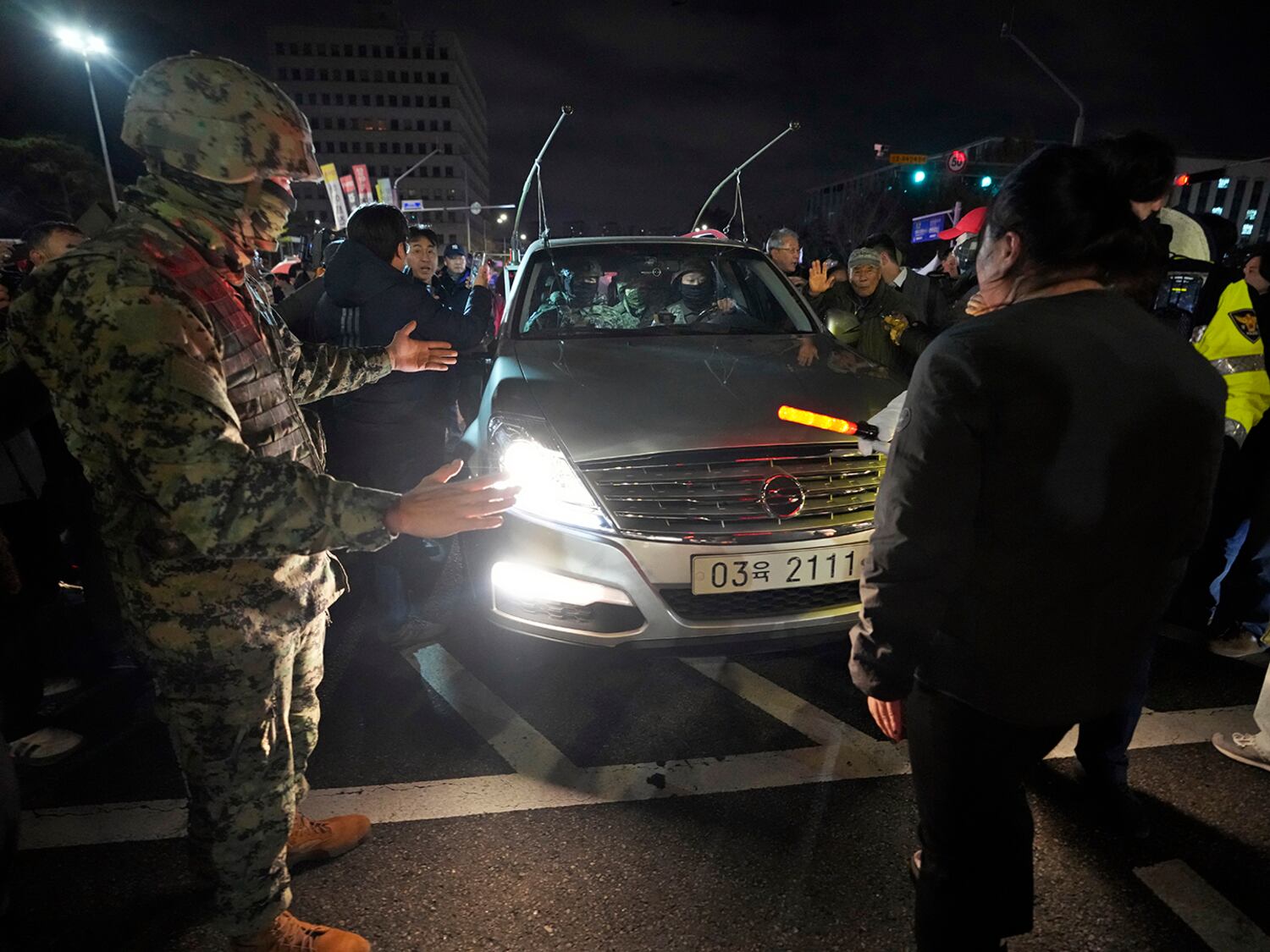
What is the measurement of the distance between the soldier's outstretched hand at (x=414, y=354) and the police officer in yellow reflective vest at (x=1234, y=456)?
3.07m

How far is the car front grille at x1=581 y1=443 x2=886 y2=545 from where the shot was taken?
98.5 inches

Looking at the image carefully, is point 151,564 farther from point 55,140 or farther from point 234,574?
point 55,140

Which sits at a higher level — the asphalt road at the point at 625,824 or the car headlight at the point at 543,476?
the car headlight at the point at 543,476

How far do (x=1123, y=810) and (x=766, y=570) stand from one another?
1.33m

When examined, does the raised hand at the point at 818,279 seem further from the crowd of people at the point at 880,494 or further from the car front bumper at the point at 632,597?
the crowd of people at the point at 880,494

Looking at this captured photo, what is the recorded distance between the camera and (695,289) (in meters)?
4.36

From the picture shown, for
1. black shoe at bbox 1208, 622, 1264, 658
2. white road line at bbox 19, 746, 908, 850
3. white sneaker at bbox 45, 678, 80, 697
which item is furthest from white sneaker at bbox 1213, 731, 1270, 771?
white sneaker at bbox 45, 678, 80, 697

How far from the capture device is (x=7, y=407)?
6.54 feet

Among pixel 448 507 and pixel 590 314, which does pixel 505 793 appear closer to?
pixel 448 507

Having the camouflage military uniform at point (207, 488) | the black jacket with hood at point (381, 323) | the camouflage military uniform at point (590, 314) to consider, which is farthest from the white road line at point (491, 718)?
the camouflage military uniform at point (590, 314)

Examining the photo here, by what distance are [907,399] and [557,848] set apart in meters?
1.70

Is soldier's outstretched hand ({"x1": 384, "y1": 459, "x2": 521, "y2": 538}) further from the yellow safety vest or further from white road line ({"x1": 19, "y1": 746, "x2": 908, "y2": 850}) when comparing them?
the yellow safety vest

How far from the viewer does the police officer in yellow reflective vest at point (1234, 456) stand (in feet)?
10.6

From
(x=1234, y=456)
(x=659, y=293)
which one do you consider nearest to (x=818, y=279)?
(x=659, y=293)
